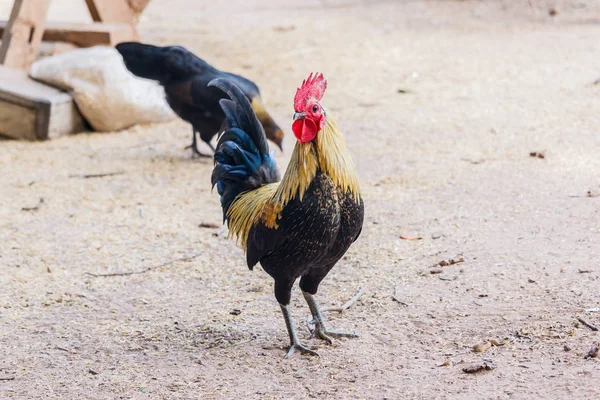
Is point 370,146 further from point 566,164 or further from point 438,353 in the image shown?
point 438,353

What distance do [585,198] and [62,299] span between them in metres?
3.62

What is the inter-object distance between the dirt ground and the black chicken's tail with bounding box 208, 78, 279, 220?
796 mm

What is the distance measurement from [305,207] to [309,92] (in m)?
0.51

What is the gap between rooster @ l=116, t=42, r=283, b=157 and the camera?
6527 mm

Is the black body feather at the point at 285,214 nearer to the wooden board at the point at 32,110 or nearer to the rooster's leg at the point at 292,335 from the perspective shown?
the rooster's leg at the point at 292,335

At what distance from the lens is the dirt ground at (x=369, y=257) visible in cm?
A: 360

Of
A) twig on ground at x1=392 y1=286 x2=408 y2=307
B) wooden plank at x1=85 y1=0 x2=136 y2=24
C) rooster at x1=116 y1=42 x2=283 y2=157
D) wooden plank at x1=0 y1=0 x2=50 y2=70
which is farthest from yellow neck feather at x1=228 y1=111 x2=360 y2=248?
wooden plank at x1=85 y1=0 x2=136 y2=24

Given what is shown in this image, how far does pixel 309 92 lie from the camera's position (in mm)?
3404

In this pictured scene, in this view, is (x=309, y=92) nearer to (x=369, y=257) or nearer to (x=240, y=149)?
(x=240, y=149)

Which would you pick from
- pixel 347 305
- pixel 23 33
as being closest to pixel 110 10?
pixel 23 33

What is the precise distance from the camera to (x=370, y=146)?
7.14 meters

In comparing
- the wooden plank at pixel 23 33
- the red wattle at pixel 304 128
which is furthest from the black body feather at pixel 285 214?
the wooden plank at pixel 23 33

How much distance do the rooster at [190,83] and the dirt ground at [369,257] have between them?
1.51ft

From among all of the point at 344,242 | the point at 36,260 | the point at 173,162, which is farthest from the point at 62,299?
the point at 173,162
